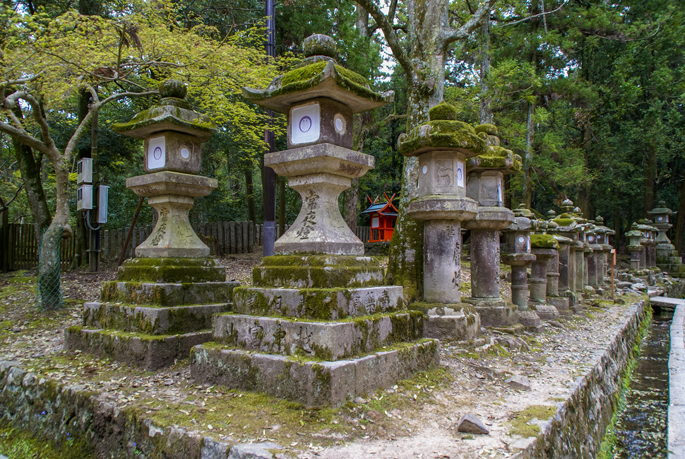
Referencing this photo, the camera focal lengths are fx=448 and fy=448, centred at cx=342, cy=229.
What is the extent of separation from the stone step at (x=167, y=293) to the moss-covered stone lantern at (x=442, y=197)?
93.8 inches

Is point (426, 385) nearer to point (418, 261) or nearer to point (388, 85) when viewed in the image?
point (418, 261)

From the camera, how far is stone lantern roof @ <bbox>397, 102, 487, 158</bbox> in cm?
513

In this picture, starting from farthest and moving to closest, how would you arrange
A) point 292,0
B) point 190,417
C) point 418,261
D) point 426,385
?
point 292,0 → point 418,261 → point 426,385 → point 190,417

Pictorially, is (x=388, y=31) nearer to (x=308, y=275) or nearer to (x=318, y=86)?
(x=318, y=86)

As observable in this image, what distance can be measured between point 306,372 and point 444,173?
3259mm

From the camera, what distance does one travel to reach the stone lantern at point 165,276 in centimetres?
423

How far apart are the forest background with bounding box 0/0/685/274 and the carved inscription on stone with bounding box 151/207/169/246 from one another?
11.3 feet

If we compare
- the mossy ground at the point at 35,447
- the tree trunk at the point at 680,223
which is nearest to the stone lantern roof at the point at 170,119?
the mossy ground at the point at 35,447

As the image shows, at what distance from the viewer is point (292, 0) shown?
12914mm

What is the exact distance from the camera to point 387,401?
315 centimetres

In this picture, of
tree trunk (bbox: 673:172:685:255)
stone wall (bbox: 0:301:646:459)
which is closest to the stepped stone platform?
stone wall (bbox: 0:301:646:459)

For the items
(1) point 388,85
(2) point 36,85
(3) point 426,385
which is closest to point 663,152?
(1) point 388,85

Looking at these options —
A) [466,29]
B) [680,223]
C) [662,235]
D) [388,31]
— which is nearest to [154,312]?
[388,31]

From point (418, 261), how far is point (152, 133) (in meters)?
3.77
